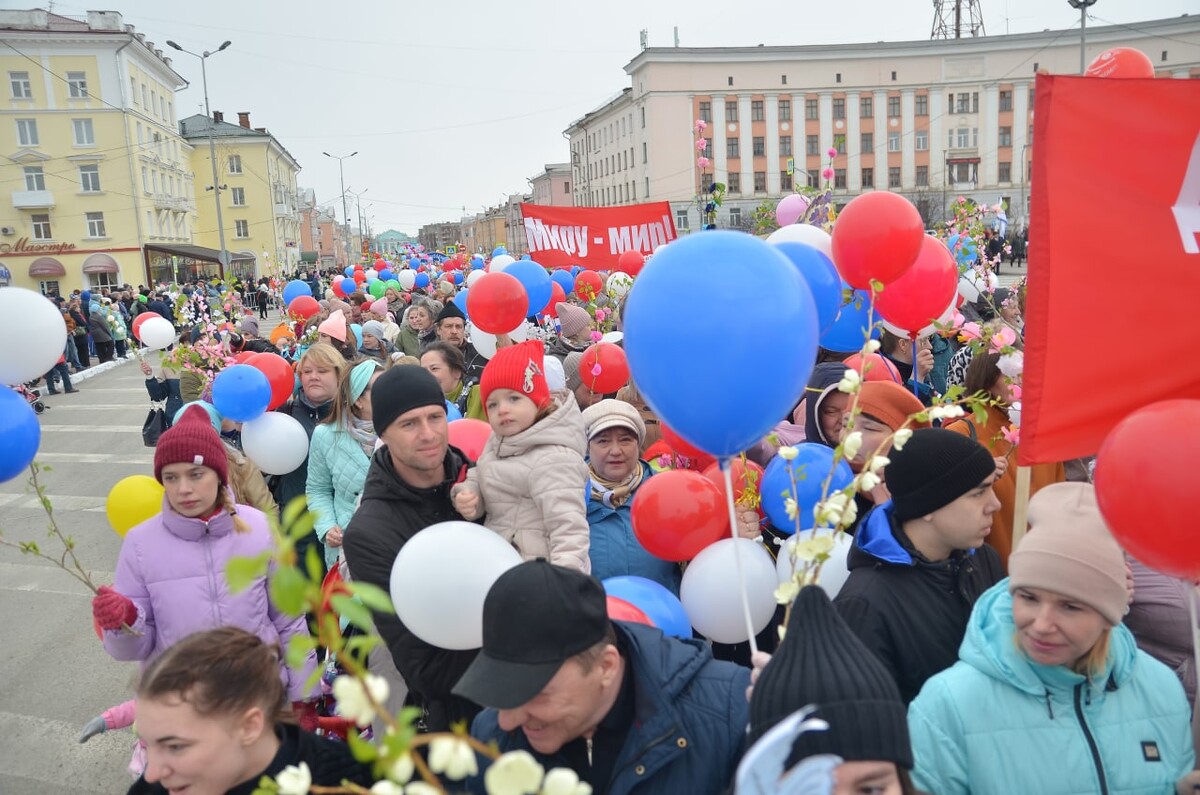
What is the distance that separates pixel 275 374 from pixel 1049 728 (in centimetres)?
505

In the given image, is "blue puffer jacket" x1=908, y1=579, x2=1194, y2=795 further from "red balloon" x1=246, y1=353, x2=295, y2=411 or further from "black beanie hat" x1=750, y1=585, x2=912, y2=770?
"red balloon" x1=246, y1=353, x2=295, y2=411

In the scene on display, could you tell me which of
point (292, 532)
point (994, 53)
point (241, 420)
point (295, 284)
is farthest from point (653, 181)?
point (292, 532)

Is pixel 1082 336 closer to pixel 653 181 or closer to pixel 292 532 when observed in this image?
pixel 292 532

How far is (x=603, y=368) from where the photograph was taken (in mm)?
5156

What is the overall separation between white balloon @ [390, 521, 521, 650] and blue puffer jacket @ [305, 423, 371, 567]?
193cm

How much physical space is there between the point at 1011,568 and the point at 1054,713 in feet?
1.06

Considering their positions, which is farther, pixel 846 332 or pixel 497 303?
pixel 497 303

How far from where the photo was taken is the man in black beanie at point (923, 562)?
2.22m

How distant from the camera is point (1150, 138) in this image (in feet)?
6.86

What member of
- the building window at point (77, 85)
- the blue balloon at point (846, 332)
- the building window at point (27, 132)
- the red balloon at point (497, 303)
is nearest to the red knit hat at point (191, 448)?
the red balloon at point (497, 303)

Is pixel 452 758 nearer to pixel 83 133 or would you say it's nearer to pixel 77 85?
pixel 77 85

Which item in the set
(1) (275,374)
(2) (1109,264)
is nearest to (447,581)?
(2) (1109,264)

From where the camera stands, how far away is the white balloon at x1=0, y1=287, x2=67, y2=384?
3236mm

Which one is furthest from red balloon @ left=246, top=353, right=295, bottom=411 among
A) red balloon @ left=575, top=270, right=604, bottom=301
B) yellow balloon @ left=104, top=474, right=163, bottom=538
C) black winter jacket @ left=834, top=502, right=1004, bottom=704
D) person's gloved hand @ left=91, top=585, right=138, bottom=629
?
black winter jacket @ left=834, top=502, right=1004, bottom=704
